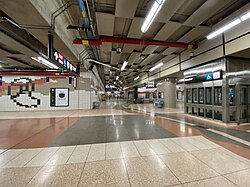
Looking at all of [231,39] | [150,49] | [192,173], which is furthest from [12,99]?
[231,39]

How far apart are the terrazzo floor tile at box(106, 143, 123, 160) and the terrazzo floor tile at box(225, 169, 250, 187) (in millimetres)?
1936

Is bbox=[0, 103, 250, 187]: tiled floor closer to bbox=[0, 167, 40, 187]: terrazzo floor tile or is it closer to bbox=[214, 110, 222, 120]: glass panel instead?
bbox=[0, 167, 40, 187]: terrazzo floor tile

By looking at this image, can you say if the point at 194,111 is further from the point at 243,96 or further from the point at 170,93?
the point at 170,93

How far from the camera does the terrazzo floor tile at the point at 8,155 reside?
2.52m

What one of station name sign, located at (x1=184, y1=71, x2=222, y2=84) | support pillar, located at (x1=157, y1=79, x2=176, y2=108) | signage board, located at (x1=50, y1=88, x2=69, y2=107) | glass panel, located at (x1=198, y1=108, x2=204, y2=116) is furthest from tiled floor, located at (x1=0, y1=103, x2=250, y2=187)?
support pillar, located at (x1=157, y1=79, x2=176, y2=108)

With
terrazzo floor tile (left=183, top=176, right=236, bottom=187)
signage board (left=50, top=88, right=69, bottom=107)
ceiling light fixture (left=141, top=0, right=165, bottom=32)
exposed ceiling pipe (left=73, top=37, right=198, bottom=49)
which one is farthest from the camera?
signage board (left=50, top=88, right=69, bottom=107)

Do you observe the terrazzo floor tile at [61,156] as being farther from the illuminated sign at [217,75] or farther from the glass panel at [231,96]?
the glass panel at [231,96]

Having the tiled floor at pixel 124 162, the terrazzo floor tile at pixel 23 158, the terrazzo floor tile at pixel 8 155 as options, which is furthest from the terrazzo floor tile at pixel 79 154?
the terrazzo floor tile at pixel 8 155

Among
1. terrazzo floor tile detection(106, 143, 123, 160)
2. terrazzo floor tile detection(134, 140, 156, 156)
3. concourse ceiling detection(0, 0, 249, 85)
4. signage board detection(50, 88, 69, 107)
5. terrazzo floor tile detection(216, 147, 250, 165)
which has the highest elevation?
concourse ceiling detection(0, 0, 249, 85)

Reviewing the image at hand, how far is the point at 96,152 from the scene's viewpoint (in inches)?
115

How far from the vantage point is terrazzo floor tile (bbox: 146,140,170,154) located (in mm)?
2938

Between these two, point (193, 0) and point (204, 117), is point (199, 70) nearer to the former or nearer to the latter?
point (204, 117)

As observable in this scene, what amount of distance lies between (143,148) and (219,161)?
1.56 m

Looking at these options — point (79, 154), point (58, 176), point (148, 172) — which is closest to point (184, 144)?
point (148, 172)
